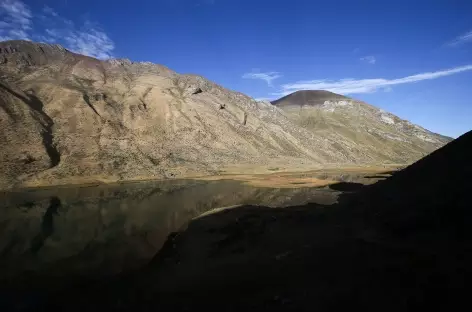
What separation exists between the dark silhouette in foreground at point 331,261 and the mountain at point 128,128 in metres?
52.3

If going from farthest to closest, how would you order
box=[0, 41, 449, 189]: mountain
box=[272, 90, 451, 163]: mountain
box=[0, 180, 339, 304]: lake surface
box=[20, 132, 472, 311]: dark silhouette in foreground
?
box=[272, 90, 451, 163]: mountain → box=[0, 41, 449, 189]: mountain → box=[0, 180, 339, 304]: lake surface → box=[20, 132, 472, 311]: dark silhouette in foreground

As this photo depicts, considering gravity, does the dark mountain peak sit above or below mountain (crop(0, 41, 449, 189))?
above

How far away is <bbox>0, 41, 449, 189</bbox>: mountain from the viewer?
70.6 metres

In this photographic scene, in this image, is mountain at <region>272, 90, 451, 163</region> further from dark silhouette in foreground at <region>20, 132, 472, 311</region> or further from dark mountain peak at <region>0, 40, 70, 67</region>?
dark silhouette in foreground at <region>20, 132, 472, 311</region>

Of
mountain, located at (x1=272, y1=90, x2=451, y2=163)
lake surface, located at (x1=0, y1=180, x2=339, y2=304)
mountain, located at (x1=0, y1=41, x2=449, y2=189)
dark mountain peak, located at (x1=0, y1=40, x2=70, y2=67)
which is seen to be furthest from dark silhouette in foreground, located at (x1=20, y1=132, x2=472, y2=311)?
dark mountain peak, located at (x1=0, y1=40, x2=70, y2=67)

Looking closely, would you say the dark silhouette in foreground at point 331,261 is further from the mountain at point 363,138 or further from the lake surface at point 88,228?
the mountain at point 363,138

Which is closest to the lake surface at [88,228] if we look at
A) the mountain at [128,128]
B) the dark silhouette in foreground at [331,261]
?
the dark silhouette in foreground at [331,261]

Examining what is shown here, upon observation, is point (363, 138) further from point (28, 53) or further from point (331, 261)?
point (331, 261)

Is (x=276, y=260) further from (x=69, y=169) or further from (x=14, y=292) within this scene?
(x=69, y=169)

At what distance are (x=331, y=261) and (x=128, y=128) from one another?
9107cm

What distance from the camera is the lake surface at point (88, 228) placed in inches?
658

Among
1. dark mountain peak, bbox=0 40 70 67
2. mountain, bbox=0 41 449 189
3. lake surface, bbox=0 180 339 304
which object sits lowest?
lake surface, bbox=0 180 339 304

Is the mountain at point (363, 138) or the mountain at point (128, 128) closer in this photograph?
the mountain at point (128, 128)

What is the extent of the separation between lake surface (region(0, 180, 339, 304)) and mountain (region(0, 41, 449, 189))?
24483mm
